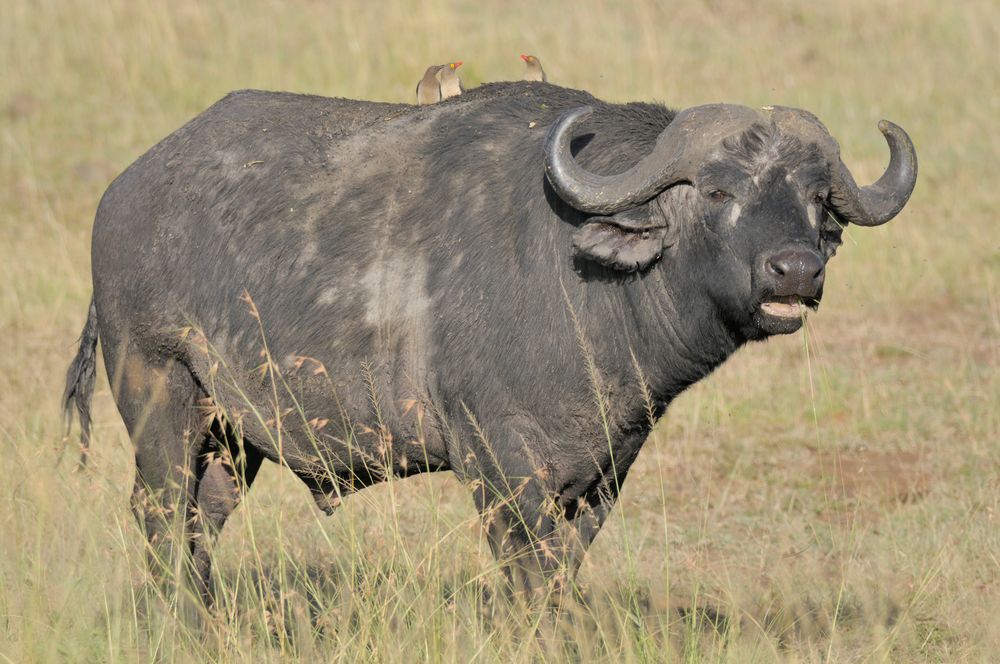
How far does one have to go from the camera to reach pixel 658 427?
333 inches

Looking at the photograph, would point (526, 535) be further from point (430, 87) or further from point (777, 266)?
point (430, 87)

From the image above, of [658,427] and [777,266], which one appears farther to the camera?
[658,427]

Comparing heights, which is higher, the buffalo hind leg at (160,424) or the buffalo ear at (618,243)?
the buffalo ear at (618,243)

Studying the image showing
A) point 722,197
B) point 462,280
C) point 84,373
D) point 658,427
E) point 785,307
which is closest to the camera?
point 785,307

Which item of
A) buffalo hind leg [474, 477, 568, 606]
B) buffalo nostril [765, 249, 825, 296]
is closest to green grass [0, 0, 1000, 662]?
buffalo hind leg [474, 477, 568, 606]

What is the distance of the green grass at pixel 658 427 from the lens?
4734 millimetres

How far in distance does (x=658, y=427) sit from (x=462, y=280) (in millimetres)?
3400

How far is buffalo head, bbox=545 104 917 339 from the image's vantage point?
15.7ft

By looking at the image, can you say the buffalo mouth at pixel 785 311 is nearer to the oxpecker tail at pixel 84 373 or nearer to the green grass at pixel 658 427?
the green grass at pixel 658 427

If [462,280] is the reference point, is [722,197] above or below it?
above

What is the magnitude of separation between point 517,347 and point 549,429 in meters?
0.30

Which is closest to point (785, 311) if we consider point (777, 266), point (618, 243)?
point (777, 266)

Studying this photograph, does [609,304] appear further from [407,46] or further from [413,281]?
[407,46]

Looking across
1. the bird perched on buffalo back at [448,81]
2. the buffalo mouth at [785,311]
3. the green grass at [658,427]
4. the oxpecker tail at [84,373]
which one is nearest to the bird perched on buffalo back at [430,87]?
the bird perched on buffalo back at [448,81]
